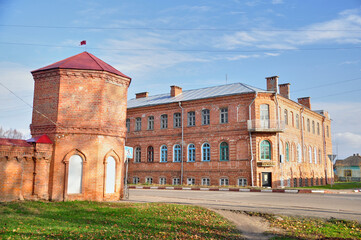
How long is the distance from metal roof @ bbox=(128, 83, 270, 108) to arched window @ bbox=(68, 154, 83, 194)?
17437mm

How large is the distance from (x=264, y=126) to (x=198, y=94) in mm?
7961

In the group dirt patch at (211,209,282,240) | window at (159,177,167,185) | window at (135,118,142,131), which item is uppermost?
window at (135,118,142,131)

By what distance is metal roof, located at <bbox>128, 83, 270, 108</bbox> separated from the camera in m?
29.5

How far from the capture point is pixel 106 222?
30.5 feet

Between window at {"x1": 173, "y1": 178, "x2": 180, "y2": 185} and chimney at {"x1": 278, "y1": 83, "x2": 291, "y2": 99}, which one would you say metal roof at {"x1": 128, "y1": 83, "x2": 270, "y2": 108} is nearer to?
chimney at {"x1": 278, "y1": 83, "x2": 291, "y2": 99}

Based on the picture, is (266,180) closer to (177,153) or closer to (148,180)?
(177,153)

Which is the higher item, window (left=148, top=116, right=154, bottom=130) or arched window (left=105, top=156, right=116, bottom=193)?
window (left=148, top=116, right=154, bottom=130)

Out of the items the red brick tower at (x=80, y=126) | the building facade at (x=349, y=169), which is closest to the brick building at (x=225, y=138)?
the red brick tower at (x=80, y=126)

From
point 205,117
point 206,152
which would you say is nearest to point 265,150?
point 206,152

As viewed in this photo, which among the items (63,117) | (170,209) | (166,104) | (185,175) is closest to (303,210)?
(170,209)

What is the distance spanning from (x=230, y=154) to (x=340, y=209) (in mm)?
16137

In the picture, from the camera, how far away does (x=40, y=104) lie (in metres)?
15.0

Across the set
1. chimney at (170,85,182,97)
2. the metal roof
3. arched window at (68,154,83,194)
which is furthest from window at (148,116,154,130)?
arched window at (68,154,83,194)

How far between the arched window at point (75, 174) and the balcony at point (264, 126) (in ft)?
53.9
